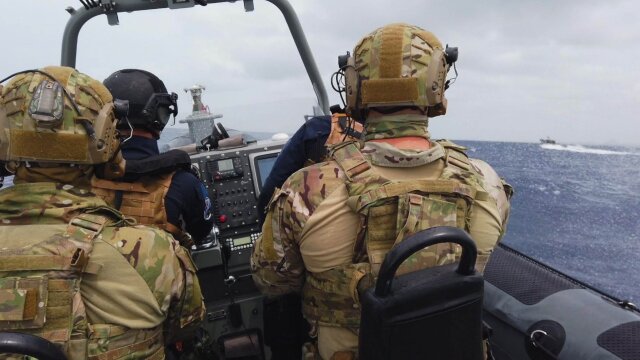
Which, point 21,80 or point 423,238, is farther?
point 21,80

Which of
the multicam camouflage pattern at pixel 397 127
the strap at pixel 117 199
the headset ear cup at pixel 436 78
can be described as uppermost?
the headset ear cup at pixel 436 78

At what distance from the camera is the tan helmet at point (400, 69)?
159 centimetres

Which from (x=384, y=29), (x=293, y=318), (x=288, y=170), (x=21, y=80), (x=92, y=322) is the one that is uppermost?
(x=384, y=29)

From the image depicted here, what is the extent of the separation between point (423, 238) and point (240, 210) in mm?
2235

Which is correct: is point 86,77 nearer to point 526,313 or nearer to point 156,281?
point 156,281

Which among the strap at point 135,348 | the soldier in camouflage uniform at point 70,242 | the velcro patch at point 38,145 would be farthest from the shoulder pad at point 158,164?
the strap at point 135,348

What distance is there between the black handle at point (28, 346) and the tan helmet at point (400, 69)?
1166 mm

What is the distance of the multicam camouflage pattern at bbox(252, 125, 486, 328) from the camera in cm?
145

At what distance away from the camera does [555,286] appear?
2434mm

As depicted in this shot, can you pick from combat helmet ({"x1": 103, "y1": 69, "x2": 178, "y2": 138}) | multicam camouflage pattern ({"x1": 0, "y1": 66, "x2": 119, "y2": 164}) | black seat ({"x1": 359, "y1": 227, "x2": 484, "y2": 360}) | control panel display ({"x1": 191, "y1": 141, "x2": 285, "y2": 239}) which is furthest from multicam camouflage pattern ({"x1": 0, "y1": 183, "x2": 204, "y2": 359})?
control panel display ({"x1": 191, "y1": 141, "x2": 285, "y2": 239})

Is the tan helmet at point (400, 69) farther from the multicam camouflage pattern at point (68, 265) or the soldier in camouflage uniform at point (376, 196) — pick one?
the multicam camouflage pattern at point (68, 265)

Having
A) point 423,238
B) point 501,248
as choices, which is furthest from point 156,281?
point 501,248

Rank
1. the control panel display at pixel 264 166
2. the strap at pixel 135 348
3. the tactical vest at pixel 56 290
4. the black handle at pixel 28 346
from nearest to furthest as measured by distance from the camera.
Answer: the black handle at pixel 28 346
the tactical vest at pixel 56 290
the strap at pixel 135 348
the control panel display at pixel 264 166

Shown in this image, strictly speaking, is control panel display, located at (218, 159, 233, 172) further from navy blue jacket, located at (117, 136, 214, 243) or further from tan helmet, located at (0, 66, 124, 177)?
tan helmet, located at (0, 66, 124, 177)
